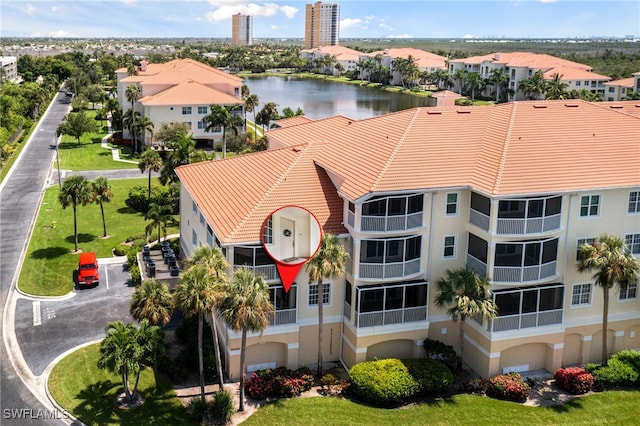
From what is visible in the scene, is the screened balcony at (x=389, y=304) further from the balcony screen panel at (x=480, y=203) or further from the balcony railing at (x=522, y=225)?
the balcony railing at (x=522, y=225)

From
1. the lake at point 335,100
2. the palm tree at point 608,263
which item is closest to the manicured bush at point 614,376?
the palm tree at point 608,263

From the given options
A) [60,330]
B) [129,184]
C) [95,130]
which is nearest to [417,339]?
[60,330]

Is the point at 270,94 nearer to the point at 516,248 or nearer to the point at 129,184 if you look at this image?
the point at 129,184

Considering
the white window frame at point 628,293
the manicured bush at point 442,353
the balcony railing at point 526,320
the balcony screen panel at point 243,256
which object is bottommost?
the manicured bush at point 442,353

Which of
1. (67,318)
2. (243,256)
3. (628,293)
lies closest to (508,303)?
(628,293)

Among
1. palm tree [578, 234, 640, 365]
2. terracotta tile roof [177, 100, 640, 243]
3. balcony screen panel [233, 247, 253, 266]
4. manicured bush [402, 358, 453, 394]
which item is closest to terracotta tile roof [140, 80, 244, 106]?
terracotta tile roof [177, 100, 640, 243]

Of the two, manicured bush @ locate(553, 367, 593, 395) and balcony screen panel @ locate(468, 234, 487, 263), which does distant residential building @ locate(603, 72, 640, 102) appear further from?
manicured bush @ locate(553, 367, 593, 395)
